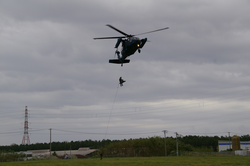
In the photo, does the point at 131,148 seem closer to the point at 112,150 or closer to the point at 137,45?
the point at 112,150

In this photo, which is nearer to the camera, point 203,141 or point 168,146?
point 168,146

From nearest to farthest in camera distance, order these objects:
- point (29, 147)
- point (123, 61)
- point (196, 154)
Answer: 1. point (123, 61)
2. point (196, 154)
3. point (29, 147)

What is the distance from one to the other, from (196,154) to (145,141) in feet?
121

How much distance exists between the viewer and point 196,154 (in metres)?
86.6

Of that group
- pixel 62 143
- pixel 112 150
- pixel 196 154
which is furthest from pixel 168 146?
pixel 62 143

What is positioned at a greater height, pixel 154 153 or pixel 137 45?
pixel 137 45

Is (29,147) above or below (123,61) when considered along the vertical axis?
below

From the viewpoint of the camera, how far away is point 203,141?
161 m

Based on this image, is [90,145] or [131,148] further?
[90,145]

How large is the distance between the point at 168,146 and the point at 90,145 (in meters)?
87.8

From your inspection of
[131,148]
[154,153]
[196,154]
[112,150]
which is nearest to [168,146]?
[154,153]

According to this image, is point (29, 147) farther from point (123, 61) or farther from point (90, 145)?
point (123, 61)

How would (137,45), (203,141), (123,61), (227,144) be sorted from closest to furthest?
(137,45), (123,61), (227,144), (203,141)

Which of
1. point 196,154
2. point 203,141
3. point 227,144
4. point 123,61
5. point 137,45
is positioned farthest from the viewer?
point 203,141
